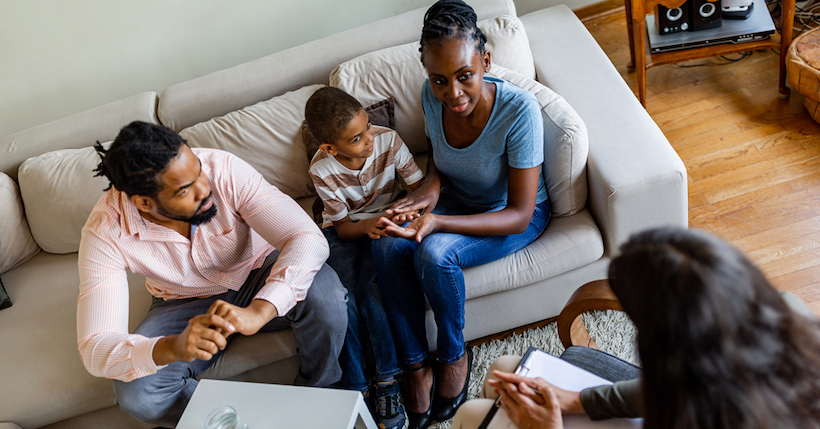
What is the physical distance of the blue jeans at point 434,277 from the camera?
5.15 feet

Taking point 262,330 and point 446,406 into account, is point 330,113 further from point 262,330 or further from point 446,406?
point 446,406

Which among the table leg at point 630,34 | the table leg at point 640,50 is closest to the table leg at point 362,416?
the table leg at point 640,50

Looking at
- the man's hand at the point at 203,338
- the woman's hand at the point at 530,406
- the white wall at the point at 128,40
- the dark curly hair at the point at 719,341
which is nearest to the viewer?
the dark curly hair at the point at 719,341

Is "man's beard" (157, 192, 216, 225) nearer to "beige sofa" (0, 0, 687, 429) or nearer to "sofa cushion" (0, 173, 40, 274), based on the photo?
"beige sofa" (0, 0, 687, 429)

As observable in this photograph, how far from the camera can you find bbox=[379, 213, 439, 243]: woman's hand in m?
1.55

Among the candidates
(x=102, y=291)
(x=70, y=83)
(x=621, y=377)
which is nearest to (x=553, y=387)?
(x=621, y=377)

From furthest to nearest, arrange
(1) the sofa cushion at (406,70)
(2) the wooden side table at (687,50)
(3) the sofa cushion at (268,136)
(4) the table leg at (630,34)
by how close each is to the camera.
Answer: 1. (4) the table leg at (630,34)
2. (2) the wooden side table at (687,50)
3. (3) the sofa cushion at (268,136)
4. (1) the sofa cushion at (406,70)

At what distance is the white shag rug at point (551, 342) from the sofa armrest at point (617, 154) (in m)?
0.27

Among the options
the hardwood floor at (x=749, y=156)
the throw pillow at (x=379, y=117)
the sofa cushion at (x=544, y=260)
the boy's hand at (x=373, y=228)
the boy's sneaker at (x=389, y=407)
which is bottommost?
the boy's sneaker at (x=389, y=407)

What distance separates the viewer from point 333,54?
2143mm

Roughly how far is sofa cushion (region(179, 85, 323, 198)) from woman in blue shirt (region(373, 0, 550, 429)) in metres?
0.54

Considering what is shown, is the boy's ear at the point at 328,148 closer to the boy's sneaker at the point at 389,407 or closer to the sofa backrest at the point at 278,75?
the sofa backrest at the point at 278,75

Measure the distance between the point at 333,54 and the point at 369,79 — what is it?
0.28 m

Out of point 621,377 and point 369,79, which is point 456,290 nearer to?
point 621,377
